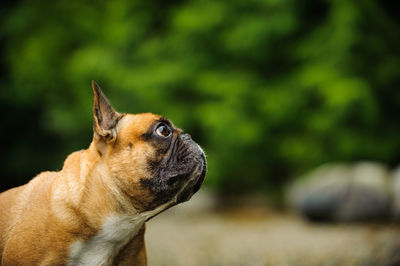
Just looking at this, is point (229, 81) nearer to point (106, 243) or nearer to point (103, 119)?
Result: point (103, 119)

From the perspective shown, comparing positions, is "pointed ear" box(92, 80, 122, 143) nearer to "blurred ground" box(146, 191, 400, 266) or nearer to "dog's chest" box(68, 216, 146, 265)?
"dog's chest" box(68, 216, 146, 265)

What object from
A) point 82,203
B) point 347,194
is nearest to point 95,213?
point 82,203

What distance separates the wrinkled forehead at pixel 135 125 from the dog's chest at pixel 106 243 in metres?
0.50

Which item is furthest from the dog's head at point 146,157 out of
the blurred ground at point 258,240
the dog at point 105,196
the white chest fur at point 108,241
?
the blurred ground at point 258,240

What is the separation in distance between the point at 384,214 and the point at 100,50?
747cm

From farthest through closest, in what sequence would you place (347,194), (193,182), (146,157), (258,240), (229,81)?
1. (229,81)
2. (347,194)
3. (258,240)
4. (193,182)
5. (146,157)

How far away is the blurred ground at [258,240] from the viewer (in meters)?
6.06

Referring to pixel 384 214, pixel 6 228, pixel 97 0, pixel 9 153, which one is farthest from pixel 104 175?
pixel 97 0

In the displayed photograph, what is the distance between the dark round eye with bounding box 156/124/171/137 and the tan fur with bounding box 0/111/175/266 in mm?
63

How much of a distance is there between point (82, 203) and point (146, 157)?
465mm

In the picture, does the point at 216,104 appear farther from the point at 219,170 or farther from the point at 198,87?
the point at 219,170

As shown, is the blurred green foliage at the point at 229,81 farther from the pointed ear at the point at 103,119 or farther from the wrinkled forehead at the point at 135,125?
the pointed ear at the point at 103,119

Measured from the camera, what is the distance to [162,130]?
9.43ft

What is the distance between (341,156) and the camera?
9.77 m
